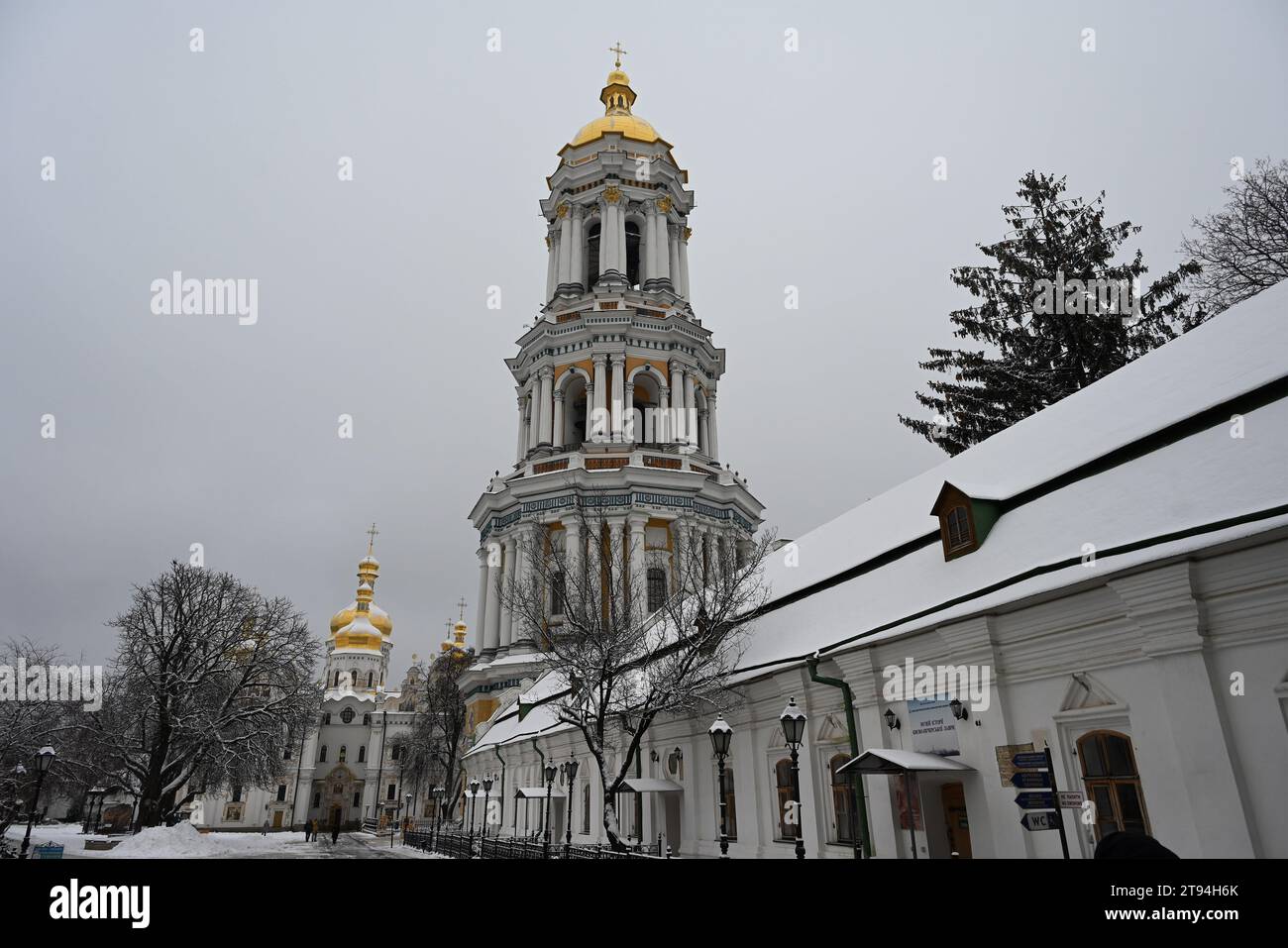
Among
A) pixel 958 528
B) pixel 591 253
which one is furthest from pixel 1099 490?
pixel 591 253

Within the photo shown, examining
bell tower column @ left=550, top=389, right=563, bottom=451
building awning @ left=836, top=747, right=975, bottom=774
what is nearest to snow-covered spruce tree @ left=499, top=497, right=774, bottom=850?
building awning @ left=836, top=747, right=975, bottom=774

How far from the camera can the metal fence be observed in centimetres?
1822

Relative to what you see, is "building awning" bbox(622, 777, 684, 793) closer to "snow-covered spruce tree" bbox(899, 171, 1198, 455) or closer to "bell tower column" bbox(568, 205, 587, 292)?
"snow-covered spruce tree" bbox(899, 171, 1198, 455)

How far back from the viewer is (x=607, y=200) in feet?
170

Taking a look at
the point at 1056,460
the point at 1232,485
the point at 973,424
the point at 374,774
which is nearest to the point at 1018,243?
the point at 973,424

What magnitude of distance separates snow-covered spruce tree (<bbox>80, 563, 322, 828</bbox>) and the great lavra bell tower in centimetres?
1036

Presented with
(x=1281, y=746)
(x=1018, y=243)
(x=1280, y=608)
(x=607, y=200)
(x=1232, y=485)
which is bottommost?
(x=1281, y=746)

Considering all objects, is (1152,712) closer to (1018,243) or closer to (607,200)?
(1018,243)

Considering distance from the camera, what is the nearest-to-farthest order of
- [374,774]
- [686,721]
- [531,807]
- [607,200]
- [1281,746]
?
[1281,746]
[686,721]
[531,807]
[607,200]
[374,774]

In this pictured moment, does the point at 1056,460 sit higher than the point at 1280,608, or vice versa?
the point at 1056,460

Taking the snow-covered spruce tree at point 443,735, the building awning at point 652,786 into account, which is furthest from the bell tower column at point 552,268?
the building awning at point 652,786

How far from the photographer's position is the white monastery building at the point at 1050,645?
30.3 feet
